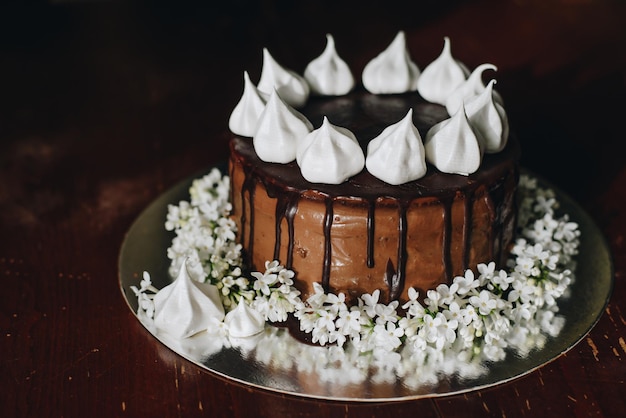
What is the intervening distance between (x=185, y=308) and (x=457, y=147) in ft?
2.53

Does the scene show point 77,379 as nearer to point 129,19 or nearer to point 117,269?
point 117,269

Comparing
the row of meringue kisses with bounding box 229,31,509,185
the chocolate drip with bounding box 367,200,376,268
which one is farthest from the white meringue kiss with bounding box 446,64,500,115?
the chocolate drip with bounding box 367,200,376,268

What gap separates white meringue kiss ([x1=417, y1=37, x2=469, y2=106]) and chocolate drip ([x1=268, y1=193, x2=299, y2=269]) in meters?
0.60

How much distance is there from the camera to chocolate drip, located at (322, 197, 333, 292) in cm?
196

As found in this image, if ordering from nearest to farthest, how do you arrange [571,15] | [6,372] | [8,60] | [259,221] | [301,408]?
[301,408] → [6,372] → [259,221] → [8,60] → [571,15]

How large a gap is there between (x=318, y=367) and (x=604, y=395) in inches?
26.0

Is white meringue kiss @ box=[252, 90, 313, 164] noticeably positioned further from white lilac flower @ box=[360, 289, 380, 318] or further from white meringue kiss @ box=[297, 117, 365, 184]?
white lilac flower @ box=[360, 289, 380, 318]

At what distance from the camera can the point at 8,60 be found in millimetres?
3648

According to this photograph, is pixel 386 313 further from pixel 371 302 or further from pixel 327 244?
pixel 327 244

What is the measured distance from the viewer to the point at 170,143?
3008 millimetres

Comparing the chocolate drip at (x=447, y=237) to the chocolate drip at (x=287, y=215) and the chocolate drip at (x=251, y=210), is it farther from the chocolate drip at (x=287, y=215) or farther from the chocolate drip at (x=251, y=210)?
the chocolate drip at (x=251, y=210)

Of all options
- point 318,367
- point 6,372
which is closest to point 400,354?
point 318,367

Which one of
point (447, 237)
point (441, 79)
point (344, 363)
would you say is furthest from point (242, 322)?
point (441, 79)

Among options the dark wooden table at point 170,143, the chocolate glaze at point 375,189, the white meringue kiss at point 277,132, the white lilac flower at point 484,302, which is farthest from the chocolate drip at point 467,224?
the white meringue kiss at point 277,132
